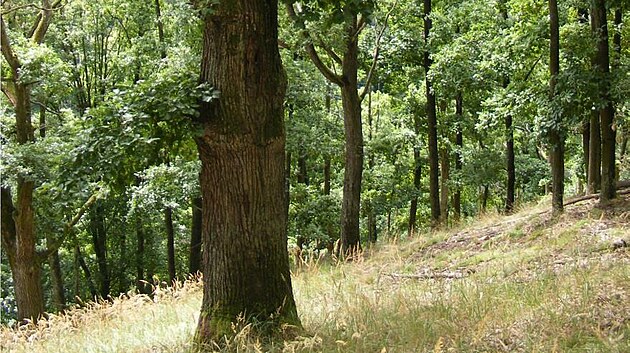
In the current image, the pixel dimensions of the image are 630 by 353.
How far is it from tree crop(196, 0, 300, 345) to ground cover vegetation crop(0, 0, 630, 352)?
2 centimetres

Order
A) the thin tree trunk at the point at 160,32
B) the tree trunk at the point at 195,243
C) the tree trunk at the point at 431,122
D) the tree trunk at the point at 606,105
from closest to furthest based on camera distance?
the tree trunk at the point at 606,105 → the tree trunk at the point at 431,122 → the thin tree trunk at the point at 160,32 → the tree trunk at the point at 195,243

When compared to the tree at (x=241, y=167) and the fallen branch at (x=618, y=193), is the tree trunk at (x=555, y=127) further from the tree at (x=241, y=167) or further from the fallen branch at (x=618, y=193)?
the tree at (x=241, y=167)

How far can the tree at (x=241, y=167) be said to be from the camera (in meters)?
4.76

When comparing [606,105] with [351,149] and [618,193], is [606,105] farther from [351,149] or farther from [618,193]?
[351,149]

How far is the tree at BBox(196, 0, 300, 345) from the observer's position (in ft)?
15.6

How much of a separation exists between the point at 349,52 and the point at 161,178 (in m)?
4.77

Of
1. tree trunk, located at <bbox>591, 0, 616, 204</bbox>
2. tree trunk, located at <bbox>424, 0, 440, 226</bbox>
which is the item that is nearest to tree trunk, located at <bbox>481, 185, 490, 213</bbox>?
tree trunk, located at <bbox>424, 0, 440, 226</bbox>

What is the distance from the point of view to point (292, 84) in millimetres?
15094

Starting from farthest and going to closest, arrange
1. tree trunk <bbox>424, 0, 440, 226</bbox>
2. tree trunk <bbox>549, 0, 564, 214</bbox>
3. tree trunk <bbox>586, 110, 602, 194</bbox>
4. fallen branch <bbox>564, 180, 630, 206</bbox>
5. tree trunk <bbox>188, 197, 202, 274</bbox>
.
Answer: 1. tree trunk <bbox>188, 197, 202, 274</bbox>
2. tree trunk <bbox>424, 0, 440, 226</bbox>
3. tree trunk <bbox>586, 110, 602, 194</bbox>
4. fallen branch <bbox>564, 180, 630, 206</bbox>
5. tree trunk <bbox>549, 0, 564, 214</bbox>

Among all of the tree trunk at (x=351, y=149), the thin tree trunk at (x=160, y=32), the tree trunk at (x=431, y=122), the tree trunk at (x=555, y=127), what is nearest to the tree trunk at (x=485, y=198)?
the tree trunk at (x=431, y=122)

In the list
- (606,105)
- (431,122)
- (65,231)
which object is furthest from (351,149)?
(65,231)

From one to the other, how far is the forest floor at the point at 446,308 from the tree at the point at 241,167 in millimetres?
355

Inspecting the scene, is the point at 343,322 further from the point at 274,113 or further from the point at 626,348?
the point at 626,348

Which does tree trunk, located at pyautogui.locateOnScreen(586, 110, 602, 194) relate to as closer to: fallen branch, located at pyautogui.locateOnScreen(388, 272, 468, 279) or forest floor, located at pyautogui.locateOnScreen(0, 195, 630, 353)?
forest floor, located at pyautogui.locateOnScreen(0, 195, 630, 353)
